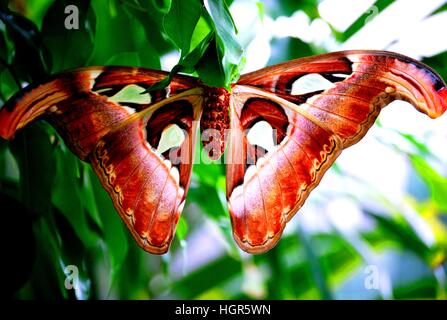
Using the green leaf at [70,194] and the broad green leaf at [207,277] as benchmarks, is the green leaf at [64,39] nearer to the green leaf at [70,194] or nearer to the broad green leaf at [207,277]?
the green leaf at [70,194]

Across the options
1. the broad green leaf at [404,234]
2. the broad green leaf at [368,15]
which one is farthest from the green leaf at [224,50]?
the broad green leaf at [404,234]

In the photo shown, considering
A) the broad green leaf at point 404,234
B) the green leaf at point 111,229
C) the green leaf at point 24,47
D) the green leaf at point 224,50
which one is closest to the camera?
the green leaf at point 224,50

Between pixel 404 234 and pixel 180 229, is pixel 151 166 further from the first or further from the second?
pixel 404 234

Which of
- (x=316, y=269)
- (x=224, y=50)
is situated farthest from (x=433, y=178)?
(x=224, y=50)

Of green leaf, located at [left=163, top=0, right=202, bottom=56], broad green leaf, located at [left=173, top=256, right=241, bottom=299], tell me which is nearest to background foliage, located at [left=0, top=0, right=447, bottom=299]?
green leaf, located at [left=163, top=0, right=202, bottom=56]

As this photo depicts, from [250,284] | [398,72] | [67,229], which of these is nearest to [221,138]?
[398,72]
